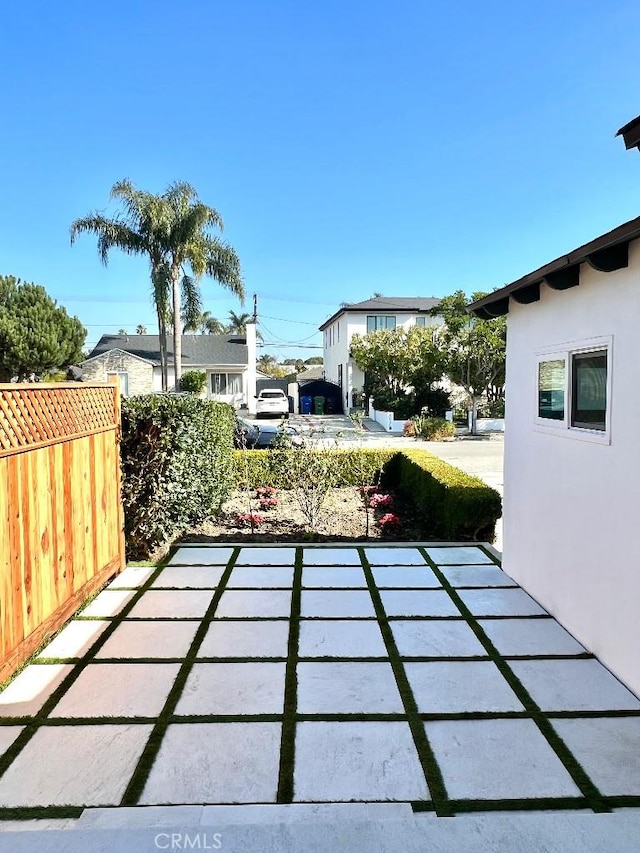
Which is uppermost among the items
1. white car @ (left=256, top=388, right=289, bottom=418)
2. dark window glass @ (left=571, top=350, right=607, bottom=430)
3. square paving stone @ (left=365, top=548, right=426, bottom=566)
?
dark window glass @ (left=571, top=350, right=607, bottom=430)

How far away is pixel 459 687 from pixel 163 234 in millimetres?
24346

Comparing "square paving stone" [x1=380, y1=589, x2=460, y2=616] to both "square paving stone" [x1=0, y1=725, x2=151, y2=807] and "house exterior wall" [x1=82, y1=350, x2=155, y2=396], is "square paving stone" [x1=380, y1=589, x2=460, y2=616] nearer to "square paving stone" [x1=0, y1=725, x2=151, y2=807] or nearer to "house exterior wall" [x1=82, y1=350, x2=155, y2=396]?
"square paving stone" [x1=0, y1=725, x2=151, y2=807]

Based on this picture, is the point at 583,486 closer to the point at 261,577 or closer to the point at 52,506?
the point at 261,577

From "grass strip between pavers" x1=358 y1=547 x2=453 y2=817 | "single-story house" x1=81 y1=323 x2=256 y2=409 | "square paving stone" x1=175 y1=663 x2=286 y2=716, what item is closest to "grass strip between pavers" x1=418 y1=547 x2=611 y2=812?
"grass strip between pavers" x1=358 y1=547 x2=453 y2=817

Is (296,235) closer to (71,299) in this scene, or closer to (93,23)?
Result: (71,299)

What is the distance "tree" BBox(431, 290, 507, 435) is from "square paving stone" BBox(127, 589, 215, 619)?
18.4 metres

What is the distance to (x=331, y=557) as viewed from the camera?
645 centimetres

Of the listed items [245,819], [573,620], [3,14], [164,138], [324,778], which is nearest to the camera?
[245,819]

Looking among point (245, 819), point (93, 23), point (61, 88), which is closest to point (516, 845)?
point (245, 819)

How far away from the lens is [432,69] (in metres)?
9.75

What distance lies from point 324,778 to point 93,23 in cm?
978

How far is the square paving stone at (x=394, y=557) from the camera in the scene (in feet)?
20.3

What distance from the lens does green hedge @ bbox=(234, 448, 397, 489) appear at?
9.85 metres

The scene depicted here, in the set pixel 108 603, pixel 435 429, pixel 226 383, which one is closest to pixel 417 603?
pixel 108 603
